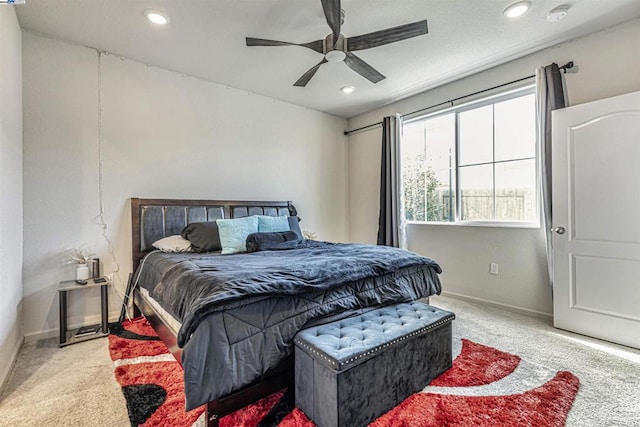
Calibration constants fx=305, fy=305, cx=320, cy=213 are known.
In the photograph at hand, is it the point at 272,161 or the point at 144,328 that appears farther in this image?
the point at 272,161

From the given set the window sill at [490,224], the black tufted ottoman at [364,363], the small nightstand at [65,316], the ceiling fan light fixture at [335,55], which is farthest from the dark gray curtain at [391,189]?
the small nightstand at [65,316]

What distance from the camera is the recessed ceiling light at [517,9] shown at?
7.77 feet

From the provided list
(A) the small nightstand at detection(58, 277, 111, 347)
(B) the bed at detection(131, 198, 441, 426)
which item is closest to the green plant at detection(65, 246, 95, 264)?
(A) the small nightstand at detection(58, 277, 111, 347)

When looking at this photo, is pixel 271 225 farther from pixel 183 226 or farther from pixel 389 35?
pixel 389 35

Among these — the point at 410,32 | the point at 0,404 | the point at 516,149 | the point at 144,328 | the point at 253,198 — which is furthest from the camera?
the point at 253,198

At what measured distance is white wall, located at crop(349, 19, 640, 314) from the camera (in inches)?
105

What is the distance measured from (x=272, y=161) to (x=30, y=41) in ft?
8.54

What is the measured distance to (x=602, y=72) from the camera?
274 cm

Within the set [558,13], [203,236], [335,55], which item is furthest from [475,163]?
[203,236]

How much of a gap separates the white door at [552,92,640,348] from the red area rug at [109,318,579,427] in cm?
97

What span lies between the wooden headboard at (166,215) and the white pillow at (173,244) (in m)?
0.14

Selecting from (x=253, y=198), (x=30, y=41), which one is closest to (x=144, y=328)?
(x=253, y=198)

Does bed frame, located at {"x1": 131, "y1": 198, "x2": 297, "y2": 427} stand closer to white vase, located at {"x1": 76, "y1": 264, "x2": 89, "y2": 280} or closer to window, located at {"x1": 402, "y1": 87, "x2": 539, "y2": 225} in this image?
white vase, located at {"x1": 76, "y1": 264, "x2": 89, "y2": 280}

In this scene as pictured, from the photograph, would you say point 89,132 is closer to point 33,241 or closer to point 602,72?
point 33,241
